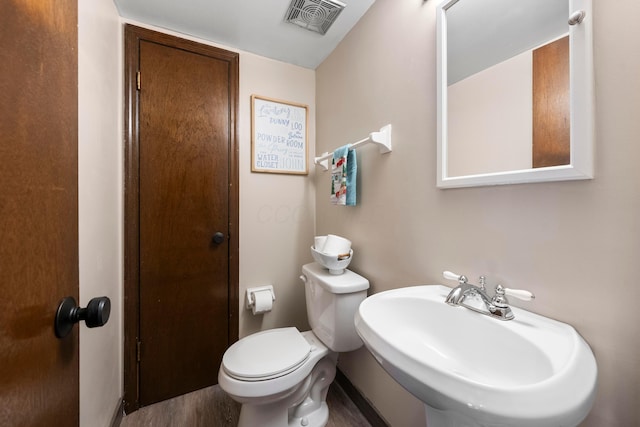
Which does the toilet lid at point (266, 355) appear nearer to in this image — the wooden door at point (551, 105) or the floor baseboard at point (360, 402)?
the floor baseboard at point (360, 402)

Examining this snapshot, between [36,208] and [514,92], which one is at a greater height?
[514,92]

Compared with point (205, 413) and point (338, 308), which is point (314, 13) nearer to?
point (338, 308)

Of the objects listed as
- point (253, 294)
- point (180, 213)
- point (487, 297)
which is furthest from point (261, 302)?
point (487, 297)

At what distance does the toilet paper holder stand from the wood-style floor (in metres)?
0.53

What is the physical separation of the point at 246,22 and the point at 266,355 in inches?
69.5

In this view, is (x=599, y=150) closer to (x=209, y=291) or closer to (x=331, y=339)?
(x=331, y=339)

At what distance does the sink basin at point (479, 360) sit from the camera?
40 centimetres

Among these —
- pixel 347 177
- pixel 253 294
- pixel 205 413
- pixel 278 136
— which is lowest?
pixel 205 413

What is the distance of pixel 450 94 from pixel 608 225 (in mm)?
600

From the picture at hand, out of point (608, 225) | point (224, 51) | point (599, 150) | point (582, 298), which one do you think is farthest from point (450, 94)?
point (224, 51)

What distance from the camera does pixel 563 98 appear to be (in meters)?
0.62

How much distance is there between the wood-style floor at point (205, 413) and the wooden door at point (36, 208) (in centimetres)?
106

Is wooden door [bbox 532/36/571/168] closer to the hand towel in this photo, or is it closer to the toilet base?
the hand towel

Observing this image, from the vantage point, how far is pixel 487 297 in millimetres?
704
